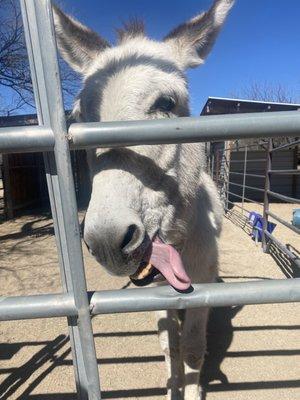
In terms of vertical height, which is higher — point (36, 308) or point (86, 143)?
point (86, 143)

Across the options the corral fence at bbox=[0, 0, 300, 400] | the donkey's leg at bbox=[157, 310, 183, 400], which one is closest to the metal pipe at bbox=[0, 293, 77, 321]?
the corral fence at bbox=[0, 0, 300, 400]

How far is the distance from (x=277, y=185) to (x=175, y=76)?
43.0 feet

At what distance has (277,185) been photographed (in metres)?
14.0

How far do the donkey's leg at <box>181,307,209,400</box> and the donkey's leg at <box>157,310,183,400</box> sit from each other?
0.10 metres

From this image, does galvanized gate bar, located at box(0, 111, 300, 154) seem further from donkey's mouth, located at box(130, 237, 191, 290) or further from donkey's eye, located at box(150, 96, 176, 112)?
donkey's eye, located at box(150, 96, 176, 112)

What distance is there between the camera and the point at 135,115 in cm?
161

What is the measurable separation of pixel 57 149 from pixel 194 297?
21.9 inches

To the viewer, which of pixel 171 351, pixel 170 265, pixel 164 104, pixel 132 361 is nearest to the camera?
pixel 170 265

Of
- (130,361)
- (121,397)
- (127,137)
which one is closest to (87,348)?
(127,137)

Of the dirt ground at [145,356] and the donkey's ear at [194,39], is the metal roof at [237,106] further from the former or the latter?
the donkey's ear at [194,39]

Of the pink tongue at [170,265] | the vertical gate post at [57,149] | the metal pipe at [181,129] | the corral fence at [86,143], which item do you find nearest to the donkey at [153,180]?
the pink tongue at [170,265]

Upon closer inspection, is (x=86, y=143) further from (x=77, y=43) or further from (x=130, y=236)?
(x=77, y=43)

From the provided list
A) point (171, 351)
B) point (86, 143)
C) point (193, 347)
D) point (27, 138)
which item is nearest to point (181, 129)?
point (86, 143)

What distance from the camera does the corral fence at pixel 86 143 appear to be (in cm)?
86
